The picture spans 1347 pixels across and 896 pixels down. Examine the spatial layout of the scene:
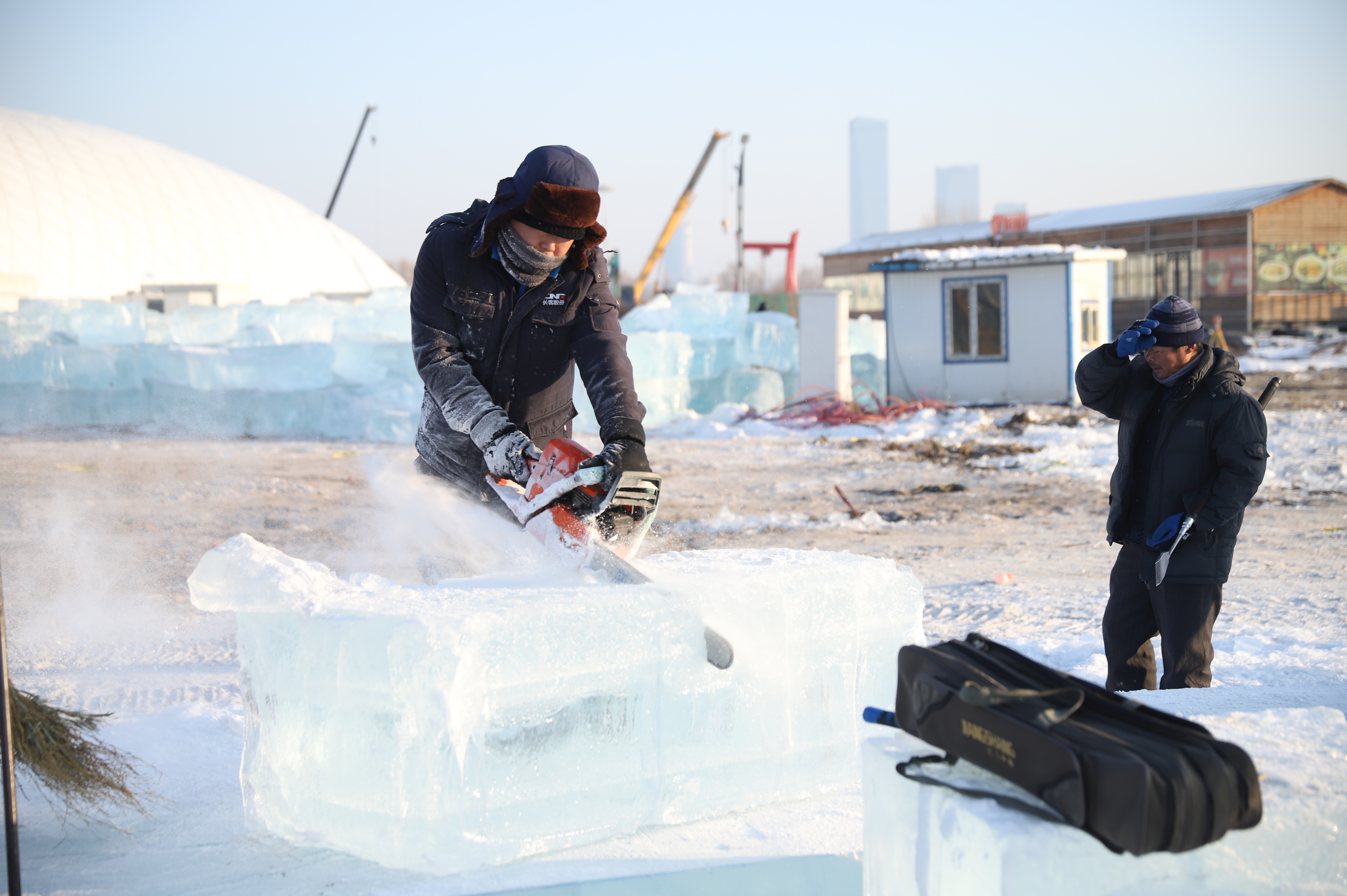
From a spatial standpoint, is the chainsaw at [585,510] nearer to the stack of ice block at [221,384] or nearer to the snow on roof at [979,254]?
the stack of ice block at [221,384]

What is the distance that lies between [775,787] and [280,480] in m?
8.25

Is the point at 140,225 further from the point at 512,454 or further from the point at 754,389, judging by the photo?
the point at 512,454

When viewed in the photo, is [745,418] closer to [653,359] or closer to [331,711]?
[653,359]

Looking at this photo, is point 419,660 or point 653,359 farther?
point 653,359

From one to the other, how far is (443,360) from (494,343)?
17 cm

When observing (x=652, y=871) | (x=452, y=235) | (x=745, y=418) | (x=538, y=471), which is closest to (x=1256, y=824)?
(x=652, y=871)

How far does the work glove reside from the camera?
277cm

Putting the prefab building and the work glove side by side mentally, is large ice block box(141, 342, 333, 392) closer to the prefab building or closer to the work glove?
the prefab building

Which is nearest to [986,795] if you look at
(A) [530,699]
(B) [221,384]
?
(A) [530,699]

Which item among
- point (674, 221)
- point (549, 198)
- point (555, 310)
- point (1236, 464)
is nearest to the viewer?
point (549, 198)

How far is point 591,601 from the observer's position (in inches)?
95.6

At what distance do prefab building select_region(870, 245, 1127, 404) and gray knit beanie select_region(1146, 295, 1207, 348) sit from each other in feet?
43.1

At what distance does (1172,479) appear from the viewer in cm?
342

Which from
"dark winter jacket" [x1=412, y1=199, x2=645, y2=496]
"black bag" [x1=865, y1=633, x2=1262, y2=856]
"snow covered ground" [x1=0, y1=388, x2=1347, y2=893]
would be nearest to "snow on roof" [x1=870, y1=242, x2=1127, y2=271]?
"snow covered ground" [x1=0, y1=388, x2=1347, y2=893]
